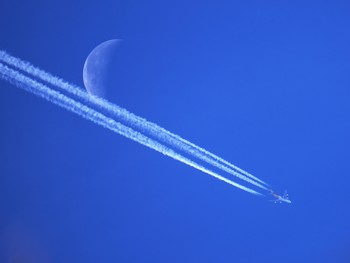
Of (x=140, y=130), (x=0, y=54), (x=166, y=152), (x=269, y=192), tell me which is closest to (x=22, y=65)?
(x=0, y=54)

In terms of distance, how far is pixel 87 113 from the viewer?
31.4ft

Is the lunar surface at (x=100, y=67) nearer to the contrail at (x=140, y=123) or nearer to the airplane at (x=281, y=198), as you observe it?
the contrail at (x=140, y=123)

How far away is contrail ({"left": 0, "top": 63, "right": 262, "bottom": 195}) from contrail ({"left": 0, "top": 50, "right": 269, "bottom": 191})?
146 mm

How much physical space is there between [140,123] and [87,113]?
1.26 metres

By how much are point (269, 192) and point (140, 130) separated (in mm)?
3674

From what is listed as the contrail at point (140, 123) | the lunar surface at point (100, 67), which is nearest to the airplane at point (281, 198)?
the contrail at point (140, 123)

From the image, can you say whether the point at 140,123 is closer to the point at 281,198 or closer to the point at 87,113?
the point at 87,113

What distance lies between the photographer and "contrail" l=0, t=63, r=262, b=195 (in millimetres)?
8749

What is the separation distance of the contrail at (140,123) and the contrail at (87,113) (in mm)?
146

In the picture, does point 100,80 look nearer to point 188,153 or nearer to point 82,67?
point 82,67

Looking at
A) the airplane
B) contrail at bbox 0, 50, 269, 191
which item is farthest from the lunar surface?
the airplane

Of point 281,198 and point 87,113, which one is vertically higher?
point 281,198

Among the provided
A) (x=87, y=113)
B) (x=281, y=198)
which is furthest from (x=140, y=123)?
(x=281, y=198)

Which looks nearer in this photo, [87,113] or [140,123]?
[87,113]
